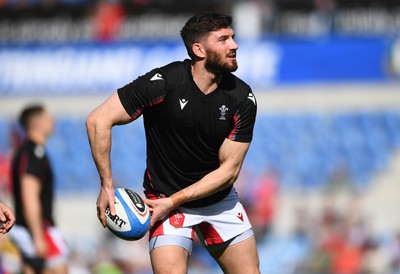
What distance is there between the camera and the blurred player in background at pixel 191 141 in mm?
5797

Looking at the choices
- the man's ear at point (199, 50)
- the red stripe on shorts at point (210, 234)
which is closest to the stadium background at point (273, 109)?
the red stripe on shorts at point (210, 234)

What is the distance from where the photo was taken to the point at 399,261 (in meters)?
14.5

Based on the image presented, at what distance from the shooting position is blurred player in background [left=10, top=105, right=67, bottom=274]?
8.16 m

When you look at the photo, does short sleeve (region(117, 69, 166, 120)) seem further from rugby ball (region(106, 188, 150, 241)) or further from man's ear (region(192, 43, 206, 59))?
rugby ball (region(106, 188, 150, 241))

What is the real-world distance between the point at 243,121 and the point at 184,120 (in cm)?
43

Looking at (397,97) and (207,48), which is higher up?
(207,48)

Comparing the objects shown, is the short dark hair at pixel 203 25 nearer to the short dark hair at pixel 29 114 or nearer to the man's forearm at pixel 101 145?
the man's forearm at pixel 101 145

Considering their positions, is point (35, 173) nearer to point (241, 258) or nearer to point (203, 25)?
point (241, 258)

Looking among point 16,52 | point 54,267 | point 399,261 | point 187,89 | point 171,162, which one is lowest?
point 399,261

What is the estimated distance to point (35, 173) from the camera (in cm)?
818

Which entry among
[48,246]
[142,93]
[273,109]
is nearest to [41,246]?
[48,246]

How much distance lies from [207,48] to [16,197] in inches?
132

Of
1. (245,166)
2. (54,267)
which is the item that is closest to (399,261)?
(245,166)

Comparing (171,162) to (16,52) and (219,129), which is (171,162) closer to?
(219,129)
